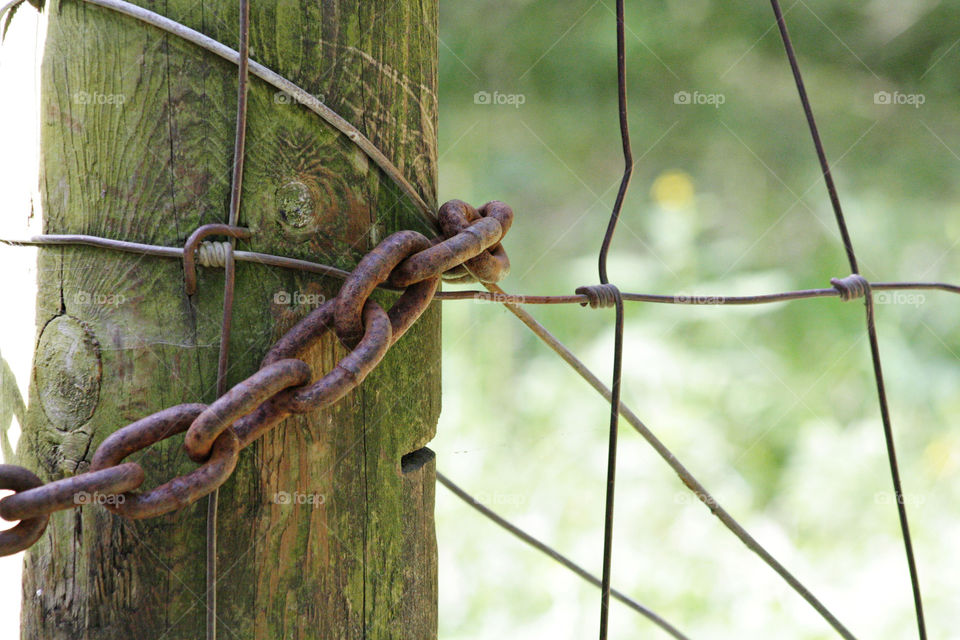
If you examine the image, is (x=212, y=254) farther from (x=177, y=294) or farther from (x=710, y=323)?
(x=710, y=323)

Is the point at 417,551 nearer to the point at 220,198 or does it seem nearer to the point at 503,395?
the point at 220,198

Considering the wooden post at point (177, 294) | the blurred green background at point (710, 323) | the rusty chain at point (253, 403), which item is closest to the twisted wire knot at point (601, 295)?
the rusty chain at point (253, 403)

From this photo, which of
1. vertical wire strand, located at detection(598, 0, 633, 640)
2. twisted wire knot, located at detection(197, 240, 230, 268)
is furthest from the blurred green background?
twisted wire knot, located at detection(197, 240, 230, 268)

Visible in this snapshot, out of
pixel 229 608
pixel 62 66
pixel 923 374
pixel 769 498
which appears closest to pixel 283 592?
pixel 229 608

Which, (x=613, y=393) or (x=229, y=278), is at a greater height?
(x=229, y=278)

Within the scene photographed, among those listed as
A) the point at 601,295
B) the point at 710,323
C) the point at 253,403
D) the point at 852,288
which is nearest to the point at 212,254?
the point at 253,403

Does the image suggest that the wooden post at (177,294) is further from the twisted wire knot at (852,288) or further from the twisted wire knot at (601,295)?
the twisted wire knot at (852,288)
